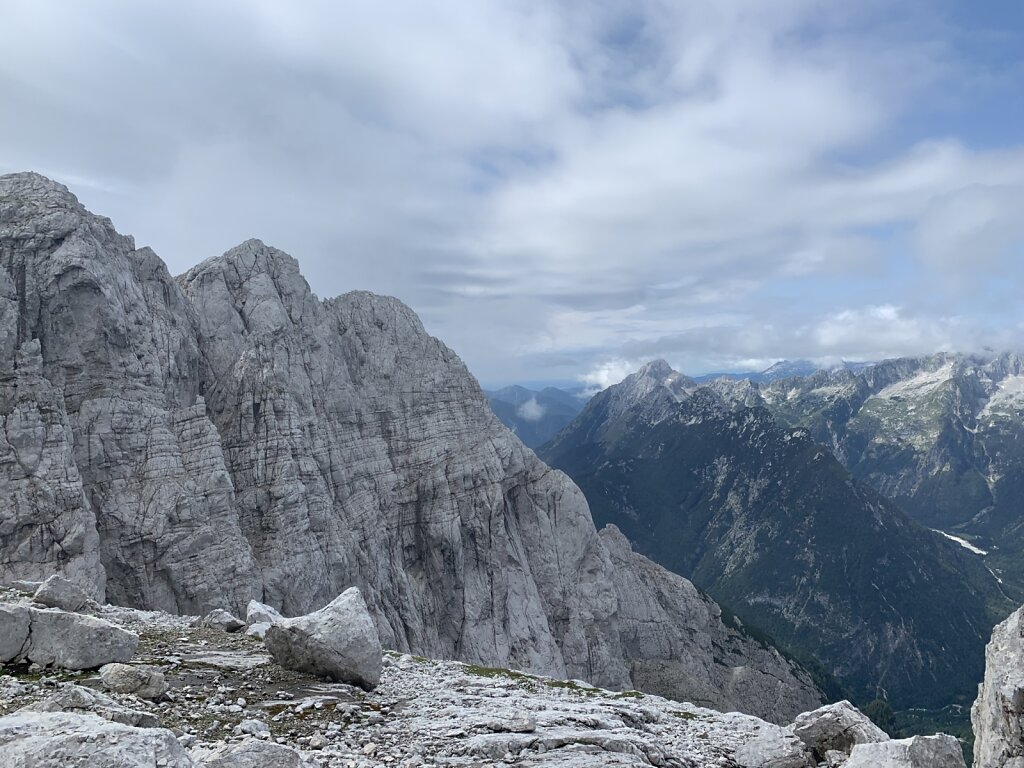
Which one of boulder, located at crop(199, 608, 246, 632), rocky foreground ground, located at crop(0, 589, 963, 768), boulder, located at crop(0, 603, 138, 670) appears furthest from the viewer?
boulder, located at crop(199, 608, 246, 632)

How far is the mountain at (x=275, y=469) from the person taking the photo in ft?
196

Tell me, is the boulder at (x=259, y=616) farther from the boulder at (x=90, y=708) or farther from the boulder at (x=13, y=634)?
the boulder at (x=90, y=708)

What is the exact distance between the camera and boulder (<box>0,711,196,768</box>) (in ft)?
38.7

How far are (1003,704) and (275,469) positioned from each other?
77.2 meters

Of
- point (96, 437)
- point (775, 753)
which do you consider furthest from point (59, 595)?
point (96, 437)

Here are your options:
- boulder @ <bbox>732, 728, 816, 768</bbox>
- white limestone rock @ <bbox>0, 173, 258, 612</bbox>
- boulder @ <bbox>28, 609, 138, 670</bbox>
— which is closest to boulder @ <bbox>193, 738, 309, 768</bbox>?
boulder @ <bbox>28, 609, 138, 670</bbox>

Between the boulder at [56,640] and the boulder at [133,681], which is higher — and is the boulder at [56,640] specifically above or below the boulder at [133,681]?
above

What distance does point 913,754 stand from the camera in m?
19.3

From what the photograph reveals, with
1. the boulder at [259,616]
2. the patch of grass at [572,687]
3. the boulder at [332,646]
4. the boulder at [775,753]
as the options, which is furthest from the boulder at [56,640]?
the boulder at [775,753]

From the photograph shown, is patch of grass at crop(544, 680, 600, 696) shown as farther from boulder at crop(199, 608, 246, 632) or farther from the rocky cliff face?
the rocky cliff face

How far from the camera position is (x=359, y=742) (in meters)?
20.4

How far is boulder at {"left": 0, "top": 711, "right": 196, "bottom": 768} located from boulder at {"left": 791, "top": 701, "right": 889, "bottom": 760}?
23.2 m

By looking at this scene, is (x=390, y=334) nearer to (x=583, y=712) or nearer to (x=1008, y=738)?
(x=583, y=712)

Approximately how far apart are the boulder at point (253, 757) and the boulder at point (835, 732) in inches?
789
